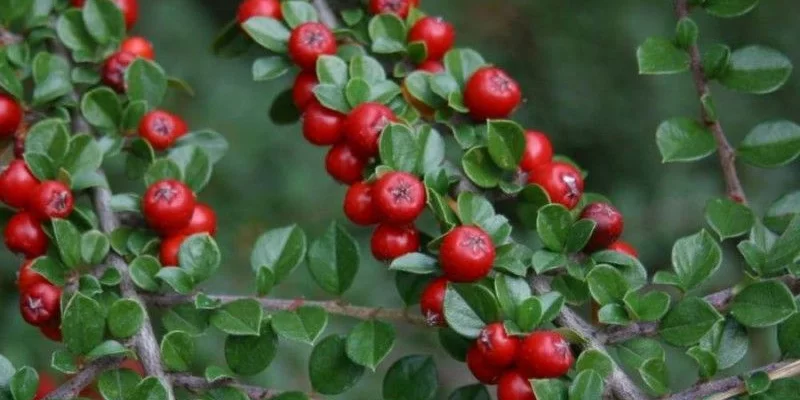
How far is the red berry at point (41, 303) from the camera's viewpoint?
1.33 meters

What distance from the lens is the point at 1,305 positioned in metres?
2.67

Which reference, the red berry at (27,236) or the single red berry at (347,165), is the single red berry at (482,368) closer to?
the single red berry at (347,165)

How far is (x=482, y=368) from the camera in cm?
122

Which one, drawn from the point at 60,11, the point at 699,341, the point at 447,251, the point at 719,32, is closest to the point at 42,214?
the point at 60,11

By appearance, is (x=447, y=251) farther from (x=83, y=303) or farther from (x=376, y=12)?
(x=376, y=12)

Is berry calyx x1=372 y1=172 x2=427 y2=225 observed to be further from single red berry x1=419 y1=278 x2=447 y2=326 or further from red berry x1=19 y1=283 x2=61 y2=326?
red berry x1=19 y1=283 x2=61 y2=326

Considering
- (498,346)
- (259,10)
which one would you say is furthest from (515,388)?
(259,10)

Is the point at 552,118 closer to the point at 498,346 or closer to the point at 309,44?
the point at 309,44

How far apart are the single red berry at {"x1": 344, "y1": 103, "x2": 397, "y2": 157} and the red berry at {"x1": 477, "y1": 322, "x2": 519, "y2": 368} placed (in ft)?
0.96

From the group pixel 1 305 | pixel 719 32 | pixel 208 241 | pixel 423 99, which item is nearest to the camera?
pixel 208 241

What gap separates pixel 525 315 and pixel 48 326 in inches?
23.3

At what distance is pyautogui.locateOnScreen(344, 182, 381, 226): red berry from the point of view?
1325 mm

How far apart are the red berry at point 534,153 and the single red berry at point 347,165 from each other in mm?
202

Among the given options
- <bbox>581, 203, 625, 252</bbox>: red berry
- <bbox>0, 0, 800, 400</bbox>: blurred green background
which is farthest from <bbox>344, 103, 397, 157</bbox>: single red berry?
<bbox>0, 0, 800, 400</bbox>: blurred green background
